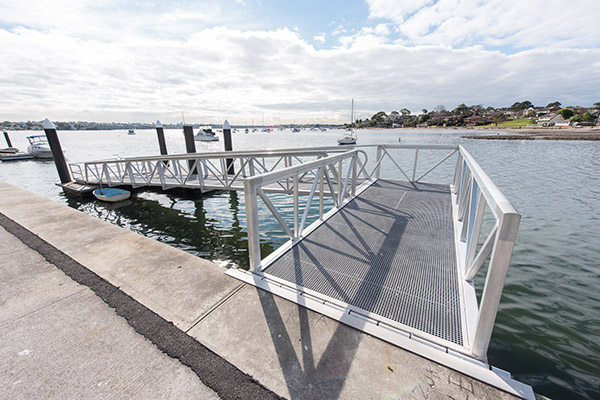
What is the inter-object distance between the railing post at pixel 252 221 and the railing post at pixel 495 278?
222 cm

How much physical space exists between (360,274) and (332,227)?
4.75 ft

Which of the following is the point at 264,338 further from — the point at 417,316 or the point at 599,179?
the point at 599,179

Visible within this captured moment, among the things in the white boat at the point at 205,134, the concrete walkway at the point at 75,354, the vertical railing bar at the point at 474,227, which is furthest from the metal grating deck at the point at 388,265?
the white boat at the point at 205,134

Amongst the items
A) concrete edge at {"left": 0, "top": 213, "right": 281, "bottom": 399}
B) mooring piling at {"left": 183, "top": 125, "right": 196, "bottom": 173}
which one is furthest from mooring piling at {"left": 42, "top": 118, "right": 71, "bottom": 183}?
concrete edge at {"left": 0, "top": 213, "right": 281, "bottom": 399}

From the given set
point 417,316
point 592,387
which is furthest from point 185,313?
point 592,387

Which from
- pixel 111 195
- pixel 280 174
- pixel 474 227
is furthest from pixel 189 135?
pixel 474 227

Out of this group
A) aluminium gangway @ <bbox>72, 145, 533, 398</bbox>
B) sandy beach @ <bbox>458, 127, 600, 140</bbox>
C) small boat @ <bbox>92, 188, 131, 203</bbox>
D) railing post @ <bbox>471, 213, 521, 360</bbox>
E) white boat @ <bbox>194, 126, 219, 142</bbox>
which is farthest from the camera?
white boat @ <bbox>194, 126, 219, 142</bbox>

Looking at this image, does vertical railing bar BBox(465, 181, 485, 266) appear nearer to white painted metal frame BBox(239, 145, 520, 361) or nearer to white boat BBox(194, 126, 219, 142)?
white painted metal frame BBox(239, 145, 520, 361)

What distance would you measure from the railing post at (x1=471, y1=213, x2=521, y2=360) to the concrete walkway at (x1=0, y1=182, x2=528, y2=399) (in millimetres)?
296

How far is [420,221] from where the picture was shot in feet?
15.0

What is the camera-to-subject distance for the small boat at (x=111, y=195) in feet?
32.9

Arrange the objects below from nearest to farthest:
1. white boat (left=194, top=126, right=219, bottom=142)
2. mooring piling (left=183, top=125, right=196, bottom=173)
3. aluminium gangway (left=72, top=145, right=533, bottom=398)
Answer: aluminium gangway (left=72, top=145, right=533, bottom=398) < mooring piling (left=183, top=125, right=196, bottom=173) < white boat (left=194, top=126, right=219, bottom=142)

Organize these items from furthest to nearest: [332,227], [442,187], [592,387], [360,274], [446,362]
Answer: [442,187]
[332,227]
[360,274]
[592,387]
[446,362]

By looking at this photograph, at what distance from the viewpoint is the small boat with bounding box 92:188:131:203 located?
1003 cm
